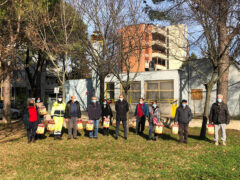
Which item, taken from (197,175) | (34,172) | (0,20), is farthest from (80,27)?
(197,175)

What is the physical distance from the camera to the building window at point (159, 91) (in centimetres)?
2111

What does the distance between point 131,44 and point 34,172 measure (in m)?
8.65

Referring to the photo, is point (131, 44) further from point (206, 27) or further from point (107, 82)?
A: point (107, 82)

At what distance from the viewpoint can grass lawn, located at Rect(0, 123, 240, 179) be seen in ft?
18.3

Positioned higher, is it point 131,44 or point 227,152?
point 131,44

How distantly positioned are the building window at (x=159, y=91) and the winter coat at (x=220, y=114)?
11748mm

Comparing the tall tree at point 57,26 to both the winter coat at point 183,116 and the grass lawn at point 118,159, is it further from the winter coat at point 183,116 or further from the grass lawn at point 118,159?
the winter coat at point 183,116

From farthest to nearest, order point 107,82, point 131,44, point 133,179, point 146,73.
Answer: point 107,82 → point 146,73 → point 131,44 → point 133,179

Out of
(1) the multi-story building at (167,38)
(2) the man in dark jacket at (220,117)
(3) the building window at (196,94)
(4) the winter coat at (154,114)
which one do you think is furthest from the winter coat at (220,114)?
(3) the building window at (196,94)

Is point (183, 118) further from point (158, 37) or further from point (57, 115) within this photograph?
point (158, 37)

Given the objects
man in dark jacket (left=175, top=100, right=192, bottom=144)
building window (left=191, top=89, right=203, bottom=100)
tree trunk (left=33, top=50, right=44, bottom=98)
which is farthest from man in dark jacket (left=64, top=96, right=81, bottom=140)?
tree trunk (left=33, top=50, right=44, bottom=98)

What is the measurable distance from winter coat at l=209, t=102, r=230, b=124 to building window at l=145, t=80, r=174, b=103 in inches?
463

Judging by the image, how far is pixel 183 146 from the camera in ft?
28.5

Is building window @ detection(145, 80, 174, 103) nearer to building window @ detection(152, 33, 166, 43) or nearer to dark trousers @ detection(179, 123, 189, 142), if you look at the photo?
building window @ detection(152, 33, 166, 43)
